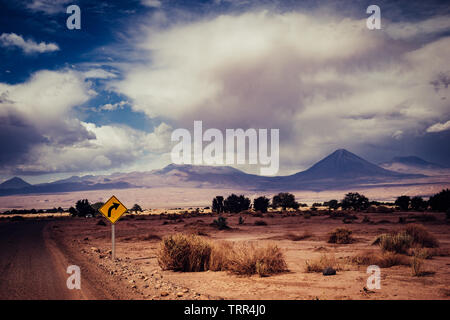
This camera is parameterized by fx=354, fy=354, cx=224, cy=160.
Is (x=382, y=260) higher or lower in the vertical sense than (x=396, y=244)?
lower

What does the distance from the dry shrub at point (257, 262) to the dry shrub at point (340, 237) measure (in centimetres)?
1037

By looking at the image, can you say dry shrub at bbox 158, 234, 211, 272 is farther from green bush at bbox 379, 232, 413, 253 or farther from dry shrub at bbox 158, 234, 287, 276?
green bush at bbox 379, 232, 413, 253

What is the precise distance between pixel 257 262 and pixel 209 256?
104 inches

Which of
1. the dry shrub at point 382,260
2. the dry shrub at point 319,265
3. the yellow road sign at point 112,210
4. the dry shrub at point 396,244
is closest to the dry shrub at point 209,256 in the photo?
the dry shrub at point 319,265

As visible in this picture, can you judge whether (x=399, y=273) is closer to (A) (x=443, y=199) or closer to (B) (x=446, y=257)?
(B) (x=446, y=257)

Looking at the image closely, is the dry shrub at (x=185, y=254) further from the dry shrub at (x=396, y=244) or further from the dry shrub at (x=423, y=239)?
the dry shrub at (x=423, y=239)

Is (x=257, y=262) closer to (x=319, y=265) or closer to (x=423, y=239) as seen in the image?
(x=319, y=265)

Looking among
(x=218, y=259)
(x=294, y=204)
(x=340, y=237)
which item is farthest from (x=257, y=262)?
(x=294, y=204)

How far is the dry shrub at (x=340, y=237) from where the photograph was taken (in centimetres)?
2192

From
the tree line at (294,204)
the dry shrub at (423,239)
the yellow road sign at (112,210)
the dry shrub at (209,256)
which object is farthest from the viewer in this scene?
the tree line at (294,204)

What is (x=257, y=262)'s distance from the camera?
39.6ft
